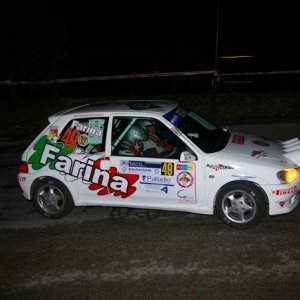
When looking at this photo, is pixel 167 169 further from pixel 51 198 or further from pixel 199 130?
pixel 51 198

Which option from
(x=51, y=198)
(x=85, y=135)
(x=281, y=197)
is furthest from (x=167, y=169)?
(x=51, y=198)

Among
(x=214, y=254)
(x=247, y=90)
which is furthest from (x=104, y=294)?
(x=247, y=90)

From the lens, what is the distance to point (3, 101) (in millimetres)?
15805

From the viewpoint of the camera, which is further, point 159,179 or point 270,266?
point 159,179

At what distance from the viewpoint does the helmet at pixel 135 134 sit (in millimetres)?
6289

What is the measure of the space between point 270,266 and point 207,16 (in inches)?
1438

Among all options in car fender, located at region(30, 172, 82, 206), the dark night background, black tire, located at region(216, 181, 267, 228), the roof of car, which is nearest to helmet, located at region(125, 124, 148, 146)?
the roof of car

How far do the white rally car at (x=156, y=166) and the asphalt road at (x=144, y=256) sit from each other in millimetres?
297

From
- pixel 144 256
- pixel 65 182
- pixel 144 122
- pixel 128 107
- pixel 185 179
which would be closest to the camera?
pixel 144 256

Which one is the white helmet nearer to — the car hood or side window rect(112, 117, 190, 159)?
side window rect(112, 117, 190, 159)

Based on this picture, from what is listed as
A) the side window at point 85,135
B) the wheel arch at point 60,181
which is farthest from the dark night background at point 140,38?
the wheel arch at point 60,181

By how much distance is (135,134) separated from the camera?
632 cm

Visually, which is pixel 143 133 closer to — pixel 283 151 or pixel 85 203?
pixel 85 203

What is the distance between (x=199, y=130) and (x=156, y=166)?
109 cm
